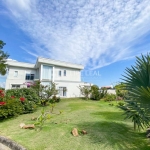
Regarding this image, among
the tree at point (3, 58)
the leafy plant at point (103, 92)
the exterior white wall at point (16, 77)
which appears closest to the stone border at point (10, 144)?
the tree at point (3, 58)

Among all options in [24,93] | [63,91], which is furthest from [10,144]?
[63,91]

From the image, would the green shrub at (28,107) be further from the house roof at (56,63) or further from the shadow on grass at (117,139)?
the house roof at (56,63)

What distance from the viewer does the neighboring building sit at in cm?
2221

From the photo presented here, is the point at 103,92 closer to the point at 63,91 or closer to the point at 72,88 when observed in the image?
the point at 72,88

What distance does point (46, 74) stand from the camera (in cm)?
2223

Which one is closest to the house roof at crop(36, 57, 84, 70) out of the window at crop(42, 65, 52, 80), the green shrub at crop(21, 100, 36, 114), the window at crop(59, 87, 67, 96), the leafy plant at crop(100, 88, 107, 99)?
the window at crop(42, 65, 52, 80)

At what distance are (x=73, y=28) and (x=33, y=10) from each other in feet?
14.3

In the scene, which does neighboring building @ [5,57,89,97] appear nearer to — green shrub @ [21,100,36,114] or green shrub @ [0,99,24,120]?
green shrub @ [21,100,36,114]

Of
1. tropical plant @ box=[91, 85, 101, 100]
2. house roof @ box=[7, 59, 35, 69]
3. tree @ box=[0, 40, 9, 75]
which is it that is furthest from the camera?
house roof @ box=[7, 59, 35, 69]

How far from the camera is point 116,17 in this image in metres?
9.44

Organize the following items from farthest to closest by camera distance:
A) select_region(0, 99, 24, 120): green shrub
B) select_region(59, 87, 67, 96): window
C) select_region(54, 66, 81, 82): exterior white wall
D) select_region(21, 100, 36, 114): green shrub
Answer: select_region(54, 66, 81, 82): exterior white wall
select_region(59, 87, 67, 96): window
select_region(21, 100, 36, 114): green shrub
select_region(0, 99, 24, 120): green shrub

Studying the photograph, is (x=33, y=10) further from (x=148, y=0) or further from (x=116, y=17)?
(x=148, y=0)

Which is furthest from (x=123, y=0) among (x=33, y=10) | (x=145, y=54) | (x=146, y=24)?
(x=33, y=10)

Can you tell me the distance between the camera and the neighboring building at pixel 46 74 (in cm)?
2221
